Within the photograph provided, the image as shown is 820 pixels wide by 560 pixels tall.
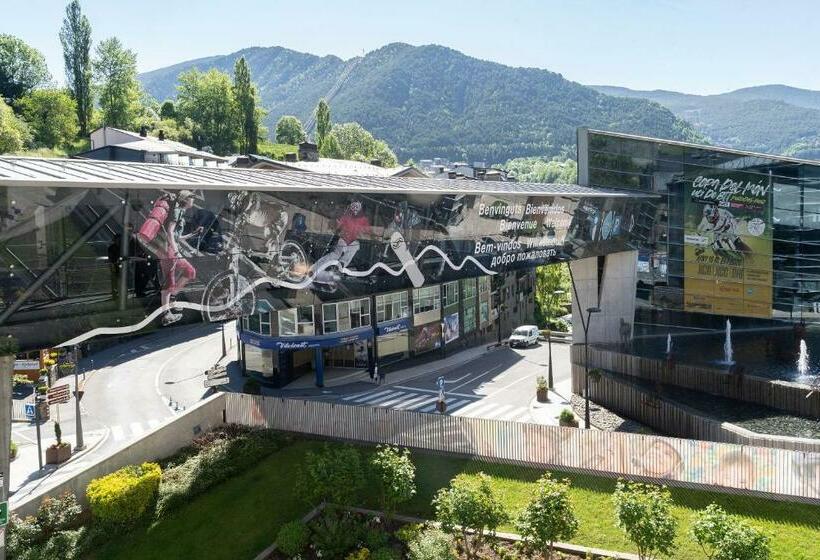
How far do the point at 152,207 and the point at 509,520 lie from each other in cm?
1335

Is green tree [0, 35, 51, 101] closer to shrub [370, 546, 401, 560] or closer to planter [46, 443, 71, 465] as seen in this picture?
planter [46, 443, 71, 465]

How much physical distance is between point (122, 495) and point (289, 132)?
479 feet

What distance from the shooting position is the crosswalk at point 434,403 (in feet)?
115

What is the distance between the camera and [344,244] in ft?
80.7

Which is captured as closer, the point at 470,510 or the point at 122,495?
the point at 470,510

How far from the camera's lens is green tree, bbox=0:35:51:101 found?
104m

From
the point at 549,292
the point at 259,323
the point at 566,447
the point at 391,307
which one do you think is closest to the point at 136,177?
the point at 566,447

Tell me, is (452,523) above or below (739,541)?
below

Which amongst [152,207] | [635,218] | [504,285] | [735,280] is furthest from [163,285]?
[504,285]

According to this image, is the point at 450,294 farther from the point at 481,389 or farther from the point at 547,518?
the point at 547,518

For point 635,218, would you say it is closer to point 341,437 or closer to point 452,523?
point 341,437

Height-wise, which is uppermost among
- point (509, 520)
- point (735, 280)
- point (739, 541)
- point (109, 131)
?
point (109, 131)

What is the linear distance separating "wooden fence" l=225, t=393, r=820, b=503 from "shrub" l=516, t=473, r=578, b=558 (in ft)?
16.6

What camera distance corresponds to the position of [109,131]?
81.4 meters
